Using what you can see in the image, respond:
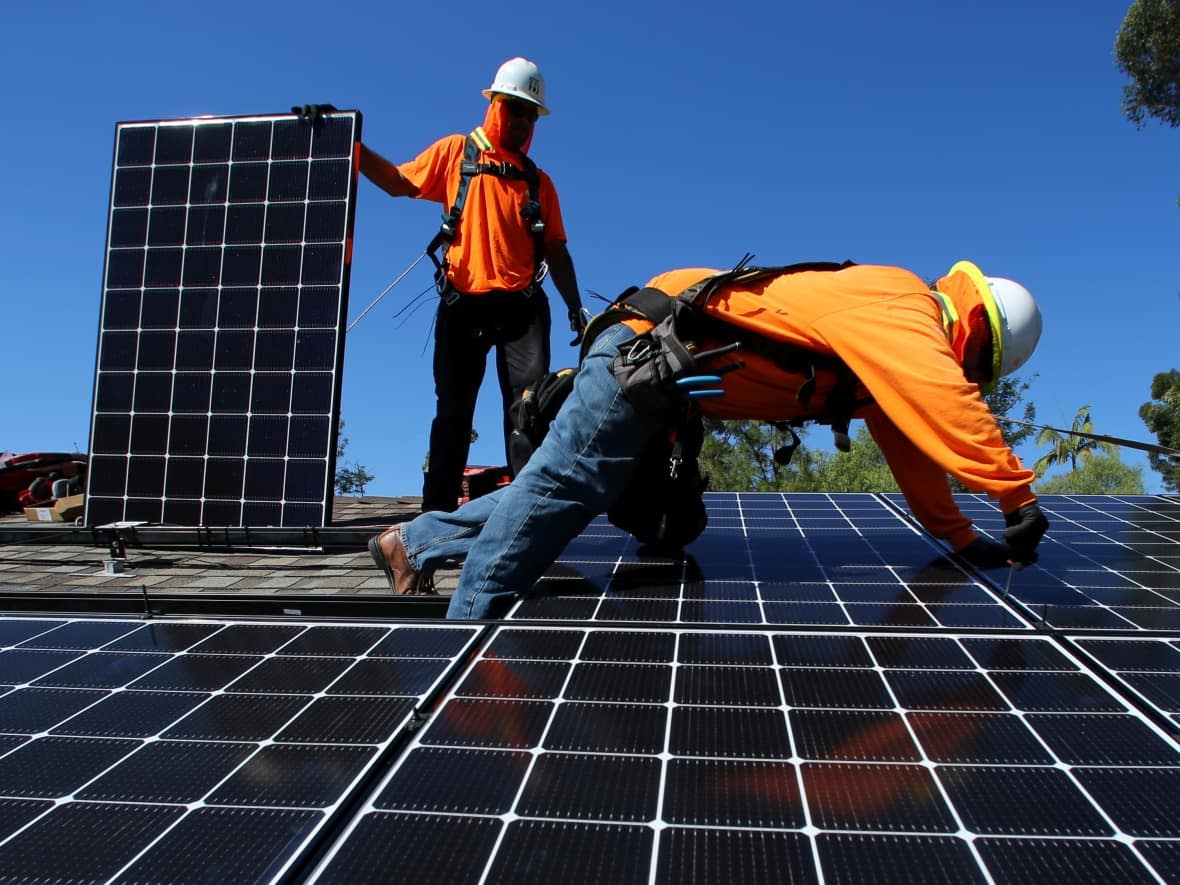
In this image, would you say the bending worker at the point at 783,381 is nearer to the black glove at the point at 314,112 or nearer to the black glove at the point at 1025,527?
the black glove at the point at 1025,527

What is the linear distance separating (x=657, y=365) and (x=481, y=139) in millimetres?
2930

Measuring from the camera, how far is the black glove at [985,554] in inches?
138

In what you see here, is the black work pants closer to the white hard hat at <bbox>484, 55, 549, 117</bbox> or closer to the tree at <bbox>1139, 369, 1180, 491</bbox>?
the white hard hat at <bbox>484, 55, 549, 117</bbox>

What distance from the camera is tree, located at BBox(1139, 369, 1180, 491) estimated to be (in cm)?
2591

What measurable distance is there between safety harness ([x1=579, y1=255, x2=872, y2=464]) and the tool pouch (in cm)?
7

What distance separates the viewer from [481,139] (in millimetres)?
5305

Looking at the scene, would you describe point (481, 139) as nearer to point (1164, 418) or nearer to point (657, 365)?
point (657, 365)

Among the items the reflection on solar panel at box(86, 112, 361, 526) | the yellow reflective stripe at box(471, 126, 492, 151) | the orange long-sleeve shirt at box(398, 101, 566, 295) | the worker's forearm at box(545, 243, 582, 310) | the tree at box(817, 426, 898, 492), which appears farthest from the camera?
the tree at box(817, 426, 898, 492)

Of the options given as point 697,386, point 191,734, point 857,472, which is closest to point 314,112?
point 697,386

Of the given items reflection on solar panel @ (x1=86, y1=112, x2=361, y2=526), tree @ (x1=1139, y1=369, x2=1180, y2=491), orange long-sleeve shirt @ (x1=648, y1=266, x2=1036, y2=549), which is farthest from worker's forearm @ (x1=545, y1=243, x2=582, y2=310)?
tree @ (x1=1139, y1=369, x2=1180, y2=491)

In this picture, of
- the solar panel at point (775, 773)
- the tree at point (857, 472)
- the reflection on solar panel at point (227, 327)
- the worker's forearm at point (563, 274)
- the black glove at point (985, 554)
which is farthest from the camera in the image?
the tree at point (857, 472)

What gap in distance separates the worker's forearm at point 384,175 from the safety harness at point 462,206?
43cm

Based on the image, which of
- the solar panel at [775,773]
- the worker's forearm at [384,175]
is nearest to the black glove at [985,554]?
the solar panel at [775,773]

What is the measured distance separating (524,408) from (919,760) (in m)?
2.39
